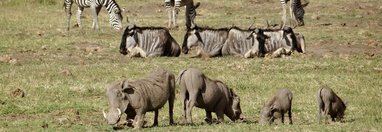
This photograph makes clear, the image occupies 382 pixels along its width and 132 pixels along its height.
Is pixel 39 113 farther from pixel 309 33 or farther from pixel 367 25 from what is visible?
pixel 367 25

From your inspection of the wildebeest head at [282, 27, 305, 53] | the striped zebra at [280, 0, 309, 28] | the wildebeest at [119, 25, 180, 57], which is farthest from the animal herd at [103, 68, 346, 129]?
the striped zebra at [280, 0, 309, 28]

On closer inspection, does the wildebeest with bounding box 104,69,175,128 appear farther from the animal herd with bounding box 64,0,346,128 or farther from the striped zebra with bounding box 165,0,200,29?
the striped zebra with bounding box 165,0,200,29

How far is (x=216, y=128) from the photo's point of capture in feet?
34.9

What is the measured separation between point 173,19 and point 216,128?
53.8 ft

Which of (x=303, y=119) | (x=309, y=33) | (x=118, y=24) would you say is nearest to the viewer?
(x=303, y=119)

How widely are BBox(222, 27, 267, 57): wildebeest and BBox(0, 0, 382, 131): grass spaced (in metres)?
1.14

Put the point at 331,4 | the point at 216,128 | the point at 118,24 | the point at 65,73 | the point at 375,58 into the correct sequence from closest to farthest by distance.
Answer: the point at 216,128 < the point at 65,73 < the point at 375,58 < the point at 118,24 < the point at 331,4

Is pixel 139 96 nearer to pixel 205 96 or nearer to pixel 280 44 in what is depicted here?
pixel 205 96

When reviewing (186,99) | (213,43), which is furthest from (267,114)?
(213,43)

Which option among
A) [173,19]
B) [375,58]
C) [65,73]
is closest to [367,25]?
[173,19]

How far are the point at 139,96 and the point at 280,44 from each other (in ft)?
35.2

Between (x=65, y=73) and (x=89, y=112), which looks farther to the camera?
(x=65, y=73)

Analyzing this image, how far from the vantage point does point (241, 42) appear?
20906mm

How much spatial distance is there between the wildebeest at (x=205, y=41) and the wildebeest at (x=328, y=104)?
881cm
